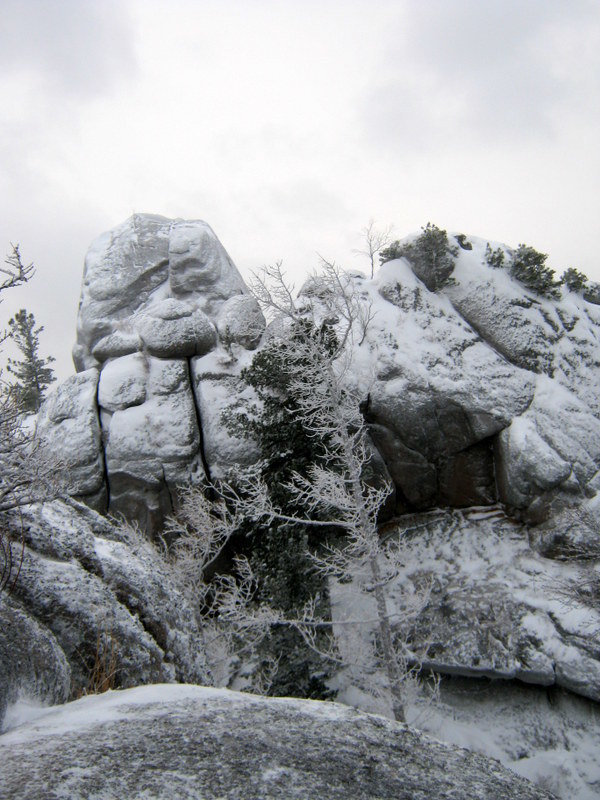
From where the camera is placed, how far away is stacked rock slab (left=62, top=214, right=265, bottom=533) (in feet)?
59.8

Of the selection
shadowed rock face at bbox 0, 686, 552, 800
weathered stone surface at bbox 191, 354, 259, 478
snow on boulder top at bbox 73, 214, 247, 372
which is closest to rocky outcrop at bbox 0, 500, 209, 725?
shadowed rock face at bbox 0, 686, 552, 800

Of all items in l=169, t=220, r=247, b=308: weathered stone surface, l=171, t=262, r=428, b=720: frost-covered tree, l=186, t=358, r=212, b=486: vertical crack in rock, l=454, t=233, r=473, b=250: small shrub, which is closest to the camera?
l=171, t=262, r=428, b=720: frost-covered tree

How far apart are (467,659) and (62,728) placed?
45.4 ft

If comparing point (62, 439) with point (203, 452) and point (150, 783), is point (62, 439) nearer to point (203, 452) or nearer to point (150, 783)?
point (203, 452)

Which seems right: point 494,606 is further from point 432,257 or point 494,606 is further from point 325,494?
point 432,257

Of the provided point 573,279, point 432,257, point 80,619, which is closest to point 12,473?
point 80,619

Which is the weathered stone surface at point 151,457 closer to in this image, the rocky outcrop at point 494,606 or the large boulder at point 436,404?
the large boulder at point 436,404

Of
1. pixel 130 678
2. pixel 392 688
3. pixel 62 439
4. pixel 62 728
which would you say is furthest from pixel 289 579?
pixel 62 728

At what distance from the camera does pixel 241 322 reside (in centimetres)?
2058

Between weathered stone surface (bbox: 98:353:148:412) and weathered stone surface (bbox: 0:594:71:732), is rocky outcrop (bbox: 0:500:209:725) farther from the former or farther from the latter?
weathered stone surface (bbox: 98:353:148:412)

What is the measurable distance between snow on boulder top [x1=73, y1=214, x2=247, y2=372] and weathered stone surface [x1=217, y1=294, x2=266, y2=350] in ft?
1.91

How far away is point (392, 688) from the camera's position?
12453 mm

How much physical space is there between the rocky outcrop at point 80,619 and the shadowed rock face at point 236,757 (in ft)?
2.29

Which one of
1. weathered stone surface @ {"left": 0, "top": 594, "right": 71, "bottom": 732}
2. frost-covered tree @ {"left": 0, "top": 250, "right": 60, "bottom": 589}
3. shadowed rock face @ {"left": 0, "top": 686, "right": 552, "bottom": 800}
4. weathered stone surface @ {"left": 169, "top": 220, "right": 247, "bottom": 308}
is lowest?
shadowed rock face @ {"left": 0, "top": 686, "right": 552, "bottom": 800}
